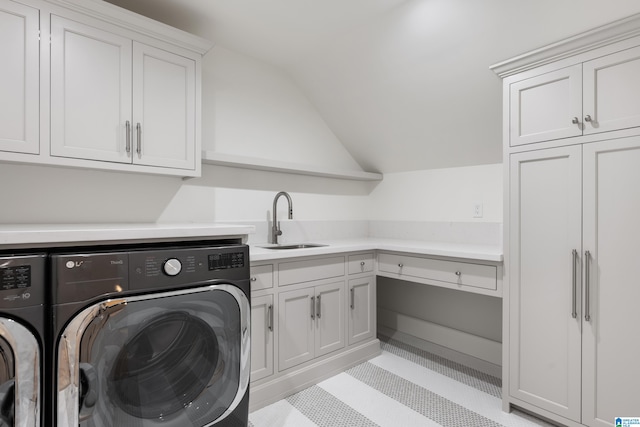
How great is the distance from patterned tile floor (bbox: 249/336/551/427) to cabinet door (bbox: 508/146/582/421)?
25cm

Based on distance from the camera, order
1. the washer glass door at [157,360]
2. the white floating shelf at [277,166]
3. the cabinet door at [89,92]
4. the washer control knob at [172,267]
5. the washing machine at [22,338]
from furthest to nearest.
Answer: the white floating shelf at [277,166], the cabinet door at [89,92], the washer control knob at [172,267], the washer glass door at [157,360], the washing machine at [22,338]

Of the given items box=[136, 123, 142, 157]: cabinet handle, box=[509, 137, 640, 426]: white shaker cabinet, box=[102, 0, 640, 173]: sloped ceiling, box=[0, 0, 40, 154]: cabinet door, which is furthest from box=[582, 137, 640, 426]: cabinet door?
box=[0, 0, 40, 154]: cabinet door

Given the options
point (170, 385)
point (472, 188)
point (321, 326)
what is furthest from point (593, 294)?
point (170, 385)

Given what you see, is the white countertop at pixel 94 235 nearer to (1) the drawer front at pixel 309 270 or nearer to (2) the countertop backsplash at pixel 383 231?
(1) the drawer front at pixel 309 270

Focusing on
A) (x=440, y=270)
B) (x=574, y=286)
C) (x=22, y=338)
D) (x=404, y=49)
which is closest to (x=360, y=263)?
(x=440, y=270)

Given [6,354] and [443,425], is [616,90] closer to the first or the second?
[443,425]

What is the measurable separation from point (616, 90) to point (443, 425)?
1.85 meters

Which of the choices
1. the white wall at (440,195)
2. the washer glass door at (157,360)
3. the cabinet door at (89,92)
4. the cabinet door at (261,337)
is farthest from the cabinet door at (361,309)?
the cabinet door at (89,92)

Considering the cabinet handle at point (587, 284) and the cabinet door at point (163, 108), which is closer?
the cabinet handle at point (587, 284)

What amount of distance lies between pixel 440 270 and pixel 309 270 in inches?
34.5

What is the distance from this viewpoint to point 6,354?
3.72 feet

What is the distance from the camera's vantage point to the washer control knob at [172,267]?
55.4 inches

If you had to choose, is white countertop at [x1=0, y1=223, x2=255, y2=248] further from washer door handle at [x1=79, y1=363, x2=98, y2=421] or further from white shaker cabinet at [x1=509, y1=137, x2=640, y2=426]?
white shaker cabinet at [x1=509, y1=137, x2=640, y2=426]

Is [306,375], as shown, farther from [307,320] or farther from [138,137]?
[138,137]
